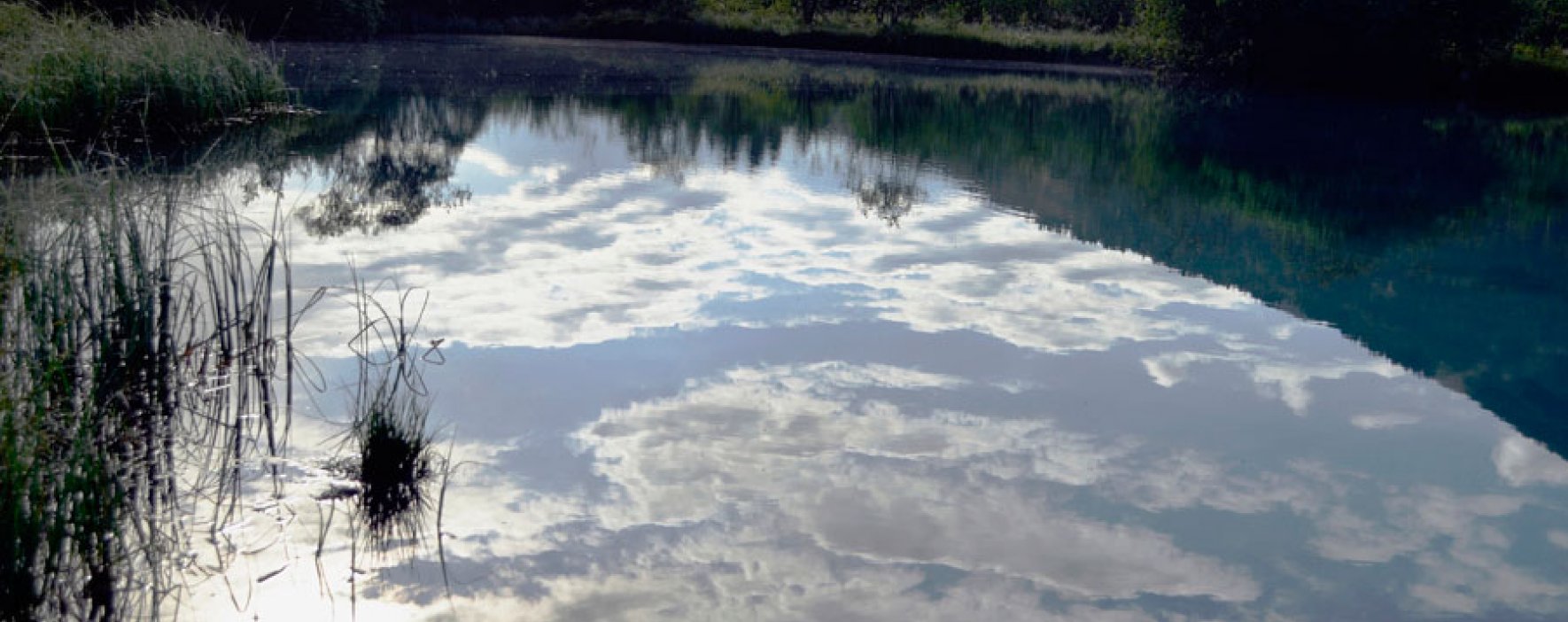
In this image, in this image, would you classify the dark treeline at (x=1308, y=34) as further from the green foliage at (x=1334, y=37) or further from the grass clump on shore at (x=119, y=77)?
the grass clump on shore at (x=119, y=77)

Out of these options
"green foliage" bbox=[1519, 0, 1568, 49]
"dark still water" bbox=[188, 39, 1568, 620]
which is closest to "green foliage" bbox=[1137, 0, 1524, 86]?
"green foliage" bbox=[1519, 0, 1568, 49]

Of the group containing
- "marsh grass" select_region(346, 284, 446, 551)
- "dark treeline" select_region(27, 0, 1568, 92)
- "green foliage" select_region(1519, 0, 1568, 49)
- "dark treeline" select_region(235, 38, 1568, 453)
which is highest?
"green foliage" select_region(1519, 0, 1568, 49)

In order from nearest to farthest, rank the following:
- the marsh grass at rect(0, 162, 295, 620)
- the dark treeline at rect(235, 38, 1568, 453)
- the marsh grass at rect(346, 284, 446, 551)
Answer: the marsh grass at rect(0, 162, 295, 620)
the marsh grass at rect(346, 284, 446, 551)
the dark treeline at rect(235, 38, 1568, 453)

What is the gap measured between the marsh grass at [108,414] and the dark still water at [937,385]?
272mm

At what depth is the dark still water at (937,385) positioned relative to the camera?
151 inches

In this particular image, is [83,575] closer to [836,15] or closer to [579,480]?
[579,480]

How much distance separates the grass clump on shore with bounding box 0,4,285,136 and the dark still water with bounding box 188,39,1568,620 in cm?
82

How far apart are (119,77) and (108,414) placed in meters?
8.21

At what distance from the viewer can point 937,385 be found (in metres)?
5.74

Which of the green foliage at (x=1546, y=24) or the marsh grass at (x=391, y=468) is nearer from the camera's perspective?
the marsh grass at (x=391, y=468)

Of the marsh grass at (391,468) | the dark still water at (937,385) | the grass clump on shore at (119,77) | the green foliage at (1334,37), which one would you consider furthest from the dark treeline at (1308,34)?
the marsh grass at (391,468)

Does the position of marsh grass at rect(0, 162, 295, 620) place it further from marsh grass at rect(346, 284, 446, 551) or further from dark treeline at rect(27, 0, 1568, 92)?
dark treeline at rect(27, 0, 1568, 92)

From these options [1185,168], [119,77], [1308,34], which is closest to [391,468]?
[119,77]

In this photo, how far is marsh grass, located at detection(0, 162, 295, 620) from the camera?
325cm
